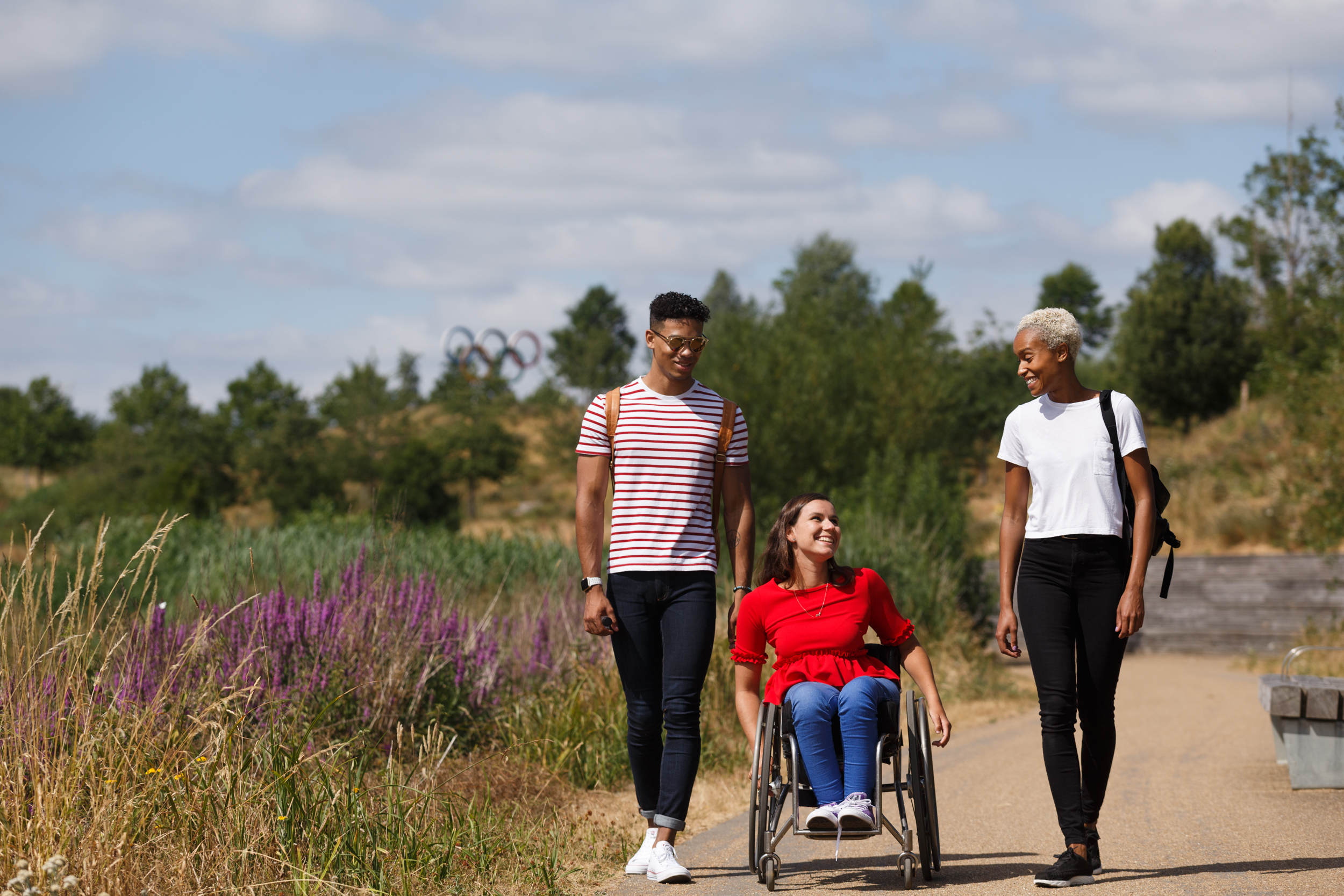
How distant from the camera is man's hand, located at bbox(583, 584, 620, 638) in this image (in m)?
4.72

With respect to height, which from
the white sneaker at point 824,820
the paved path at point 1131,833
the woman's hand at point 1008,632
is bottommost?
the paved path at point 1131,833

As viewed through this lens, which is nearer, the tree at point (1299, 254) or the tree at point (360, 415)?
the tree at point (1299, 254)

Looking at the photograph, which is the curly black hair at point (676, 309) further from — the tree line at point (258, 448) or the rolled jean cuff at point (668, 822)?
the tree line at point (258, 448)

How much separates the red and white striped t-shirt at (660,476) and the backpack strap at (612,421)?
0.01 m

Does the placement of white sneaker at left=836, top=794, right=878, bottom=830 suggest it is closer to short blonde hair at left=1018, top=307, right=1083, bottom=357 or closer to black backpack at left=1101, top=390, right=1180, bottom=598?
black backpack at left=1101, top=390, right=1180, bottom=598

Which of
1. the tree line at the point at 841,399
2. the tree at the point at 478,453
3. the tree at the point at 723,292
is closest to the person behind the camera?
the tree line at the point at 841,399

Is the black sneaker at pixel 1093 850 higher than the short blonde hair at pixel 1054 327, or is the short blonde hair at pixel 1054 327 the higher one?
the short blonde hair at pixel 1054 327

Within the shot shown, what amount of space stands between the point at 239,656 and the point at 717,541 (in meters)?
2.52

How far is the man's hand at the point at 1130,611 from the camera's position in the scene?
446cm

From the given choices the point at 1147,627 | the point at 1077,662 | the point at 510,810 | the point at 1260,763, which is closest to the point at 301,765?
the point at 510,810

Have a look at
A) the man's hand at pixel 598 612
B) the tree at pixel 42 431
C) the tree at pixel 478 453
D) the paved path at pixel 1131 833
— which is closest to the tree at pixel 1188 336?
the tree at pixel 478 453

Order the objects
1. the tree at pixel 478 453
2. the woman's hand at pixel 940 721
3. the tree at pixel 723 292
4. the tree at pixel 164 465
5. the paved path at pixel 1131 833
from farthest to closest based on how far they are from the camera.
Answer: the tree at pixel 723 292 < the tree at pixel 478 453 < the tree at pixel 164 465 < the paved path at pixel 1131 833 < the woman's hand at pixel 940 721

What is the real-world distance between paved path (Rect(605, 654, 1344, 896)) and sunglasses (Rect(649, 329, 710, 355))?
6.19 ft

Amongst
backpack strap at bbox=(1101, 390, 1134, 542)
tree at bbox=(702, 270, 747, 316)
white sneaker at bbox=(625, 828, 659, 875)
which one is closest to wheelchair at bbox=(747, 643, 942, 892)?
white sneaker at bbox=(625, 828, 659, 875)
